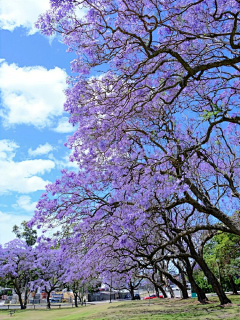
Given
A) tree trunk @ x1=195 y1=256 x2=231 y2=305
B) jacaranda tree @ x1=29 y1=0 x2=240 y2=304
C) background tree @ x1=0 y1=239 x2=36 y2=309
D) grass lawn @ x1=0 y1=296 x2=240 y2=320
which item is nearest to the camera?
jacaranda tree @ x1=29 y1=0 x2=240 y2=304

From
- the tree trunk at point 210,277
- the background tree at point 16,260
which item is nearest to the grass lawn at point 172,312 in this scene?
the tree trunk at point 210,277

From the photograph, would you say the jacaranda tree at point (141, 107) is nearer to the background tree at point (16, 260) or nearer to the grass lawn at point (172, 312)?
the grass lawn at point (172, 312)

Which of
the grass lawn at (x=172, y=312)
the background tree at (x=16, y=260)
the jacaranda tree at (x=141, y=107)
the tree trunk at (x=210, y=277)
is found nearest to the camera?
the jacaranda tree at (x=141, y=107)

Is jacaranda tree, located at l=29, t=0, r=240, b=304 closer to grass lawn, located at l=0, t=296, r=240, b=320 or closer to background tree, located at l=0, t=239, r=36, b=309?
grass lawn, located at l=0, t=296, r=240, b=320

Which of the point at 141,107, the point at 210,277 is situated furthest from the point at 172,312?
the point at 141,107

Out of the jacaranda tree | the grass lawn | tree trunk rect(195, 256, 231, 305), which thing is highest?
the jacaranda tree

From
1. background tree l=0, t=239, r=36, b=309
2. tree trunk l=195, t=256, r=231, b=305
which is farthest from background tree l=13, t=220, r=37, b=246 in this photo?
tree trunk l=195, t=256, r=231, b=305

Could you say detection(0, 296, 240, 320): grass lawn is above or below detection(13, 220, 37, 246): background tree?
below

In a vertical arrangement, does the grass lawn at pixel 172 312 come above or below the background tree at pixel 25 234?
below

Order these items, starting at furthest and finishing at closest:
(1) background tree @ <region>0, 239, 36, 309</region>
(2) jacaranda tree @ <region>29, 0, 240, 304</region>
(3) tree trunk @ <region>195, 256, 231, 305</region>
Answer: (1) background tree @ <region>0, 239, 36, 309</region>, (3) tree trunk @ <region>195, 256, 231, 305</region>, (2) jacaranda tree @ <region>29, 0, 240, 304</region>

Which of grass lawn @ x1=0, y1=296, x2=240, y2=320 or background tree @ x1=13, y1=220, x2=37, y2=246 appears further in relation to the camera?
background tree @ x1=13, y1=220, x2=37, y2=246

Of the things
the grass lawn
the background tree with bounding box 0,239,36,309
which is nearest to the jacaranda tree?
the grass lawn

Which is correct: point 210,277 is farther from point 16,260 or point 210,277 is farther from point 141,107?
point 16,260

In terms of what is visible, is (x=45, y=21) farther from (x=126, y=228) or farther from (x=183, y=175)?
(x=126, y=228)
